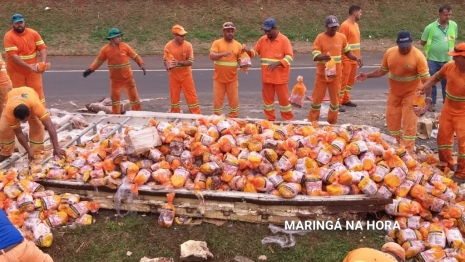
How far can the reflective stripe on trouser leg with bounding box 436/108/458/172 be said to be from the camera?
252 inches

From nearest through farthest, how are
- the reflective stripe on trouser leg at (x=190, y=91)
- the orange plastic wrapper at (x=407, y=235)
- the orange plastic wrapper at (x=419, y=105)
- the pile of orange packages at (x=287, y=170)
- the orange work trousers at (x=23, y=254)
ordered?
the orange work trousers at (x=23, y=254), the orange plastic wrapper at (x=407, y=235), the pile of orange packages at (x=287, y=170), the orange plastic wrapper at (x=419, y=105), the reflective stripe on trouser leg at (x=190, y=91)

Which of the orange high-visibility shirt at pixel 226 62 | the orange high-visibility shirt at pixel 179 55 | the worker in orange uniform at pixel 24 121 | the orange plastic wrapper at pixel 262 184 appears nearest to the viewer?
the orange plastic wrapper at pixel 262 184

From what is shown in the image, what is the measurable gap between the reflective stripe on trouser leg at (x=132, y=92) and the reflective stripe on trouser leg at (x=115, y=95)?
0.11m

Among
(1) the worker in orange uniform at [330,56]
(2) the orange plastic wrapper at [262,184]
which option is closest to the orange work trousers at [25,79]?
(2) the orange plastic wrapper at [262,184]

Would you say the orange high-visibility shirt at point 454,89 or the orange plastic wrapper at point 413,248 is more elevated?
the orange high-visibility shirt at point 454,89

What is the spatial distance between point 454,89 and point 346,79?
2.98 metres

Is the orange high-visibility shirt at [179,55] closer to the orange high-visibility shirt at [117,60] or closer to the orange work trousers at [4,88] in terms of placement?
the orange high-visibility shirt at [117,60]

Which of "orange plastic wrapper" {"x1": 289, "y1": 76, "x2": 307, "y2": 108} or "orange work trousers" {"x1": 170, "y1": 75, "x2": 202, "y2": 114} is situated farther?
"orange work trousers" {"x1": 170, "y1": 75, "x2": 202, "y2": 114}

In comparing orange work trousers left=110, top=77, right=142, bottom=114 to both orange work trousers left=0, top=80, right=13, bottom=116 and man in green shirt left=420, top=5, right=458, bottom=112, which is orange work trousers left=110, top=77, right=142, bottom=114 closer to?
orange work trousers left=0, top=80, right=13, bottom=116

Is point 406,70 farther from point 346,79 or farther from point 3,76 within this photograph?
point 3,76

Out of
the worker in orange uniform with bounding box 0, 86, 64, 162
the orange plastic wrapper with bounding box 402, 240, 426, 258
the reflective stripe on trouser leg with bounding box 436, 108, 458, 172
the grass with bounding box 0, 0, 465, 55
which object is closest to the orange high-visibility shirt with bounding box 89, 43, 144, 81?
the worker in orange uniform with bounding box 0, 86, 64, 162

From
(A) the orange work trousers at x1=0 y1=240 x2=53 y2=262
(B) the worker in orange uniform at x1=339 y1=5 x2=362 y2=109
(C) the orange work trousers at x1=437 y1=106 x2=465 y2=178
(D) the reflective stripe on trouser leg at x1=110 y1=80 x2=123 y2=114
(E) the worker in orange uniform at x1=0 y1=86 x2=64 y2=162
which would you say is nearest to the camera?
(A) the orange work trousers at x1=0 y1=240 x2=53 y2=262

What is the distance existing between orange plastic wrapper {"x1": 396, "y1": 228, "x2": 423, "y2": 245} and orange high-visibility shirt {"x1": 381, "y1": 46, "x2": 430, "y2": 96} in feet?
8.24

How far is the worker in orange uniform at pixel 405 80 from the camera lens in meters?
6.52
